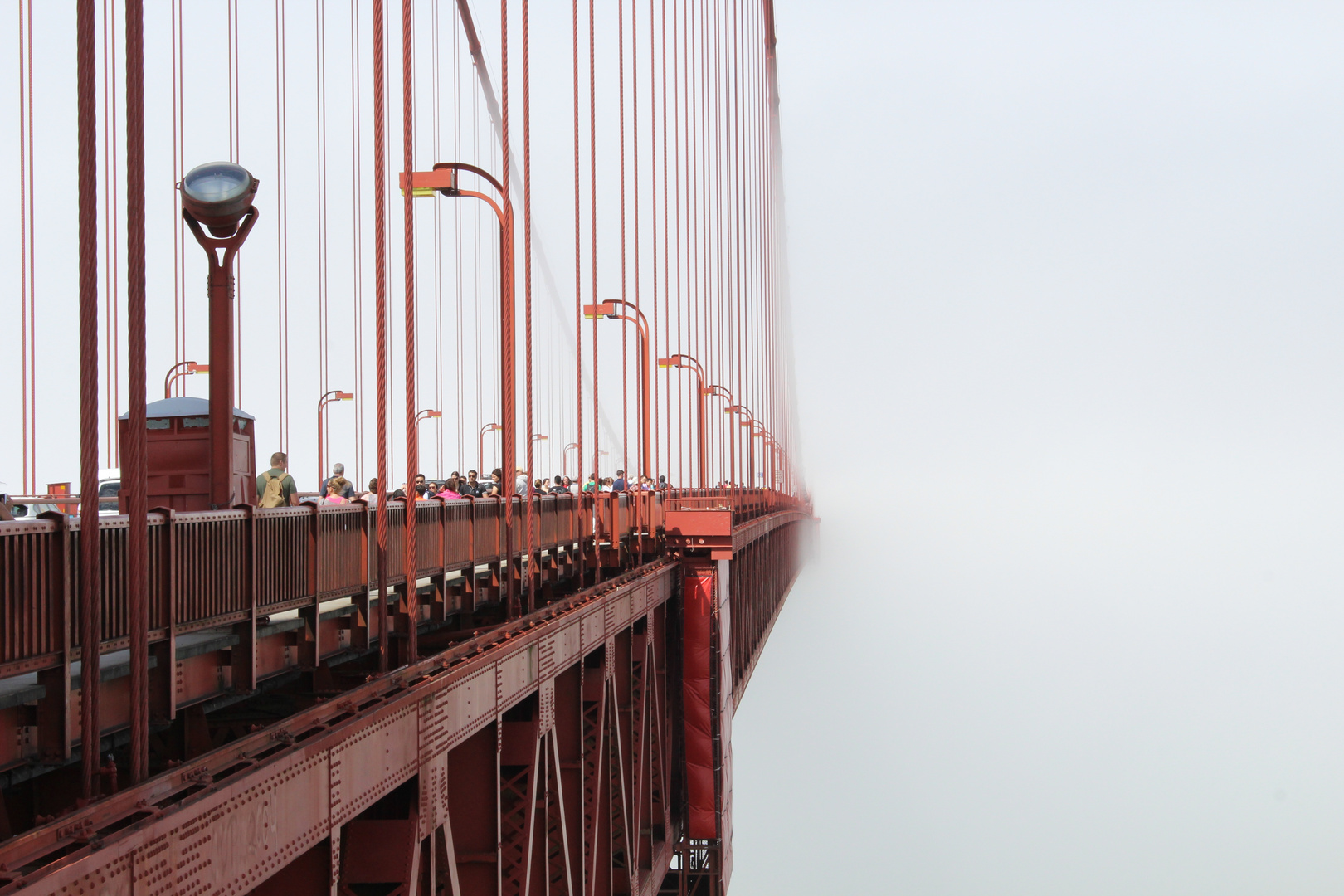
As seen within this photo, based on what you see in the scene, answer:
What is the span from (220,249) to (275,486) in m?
1.81

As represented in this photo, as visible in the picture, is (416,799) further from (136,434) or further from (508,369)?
(508,369)

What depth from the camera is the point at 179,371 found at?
15820 mm

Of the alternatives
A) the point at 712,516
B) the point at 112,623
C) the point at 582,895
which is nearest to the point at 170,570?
the point at 112,623

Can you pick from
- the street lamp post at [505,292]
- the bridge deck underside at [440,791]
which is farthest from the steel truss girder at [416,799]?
the street lamp post at [505,292]

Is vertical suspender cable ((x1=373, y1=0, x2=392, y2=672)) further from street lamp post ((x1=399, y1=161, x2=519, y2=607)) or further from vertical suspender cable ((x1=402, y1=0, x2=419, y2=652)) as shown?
street lamp post ((x1=399, y1=161, x2=519, y2=607))

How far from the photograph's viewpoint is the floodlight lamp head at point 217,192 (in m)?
6.56

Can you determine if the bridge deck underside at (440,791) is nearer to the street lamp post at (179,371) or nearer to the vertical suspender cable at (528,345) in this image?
the vertical suspender cable at (528,345)

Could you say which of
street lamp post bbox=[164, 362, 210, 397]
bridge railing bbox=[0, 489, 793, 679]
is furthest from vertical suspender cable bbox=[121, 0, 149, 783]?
street lamp post bbox=[164, 362, 210, 397]

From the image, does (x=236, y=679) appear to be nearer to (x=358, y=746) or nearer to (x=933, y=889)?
(x=358, y=746)

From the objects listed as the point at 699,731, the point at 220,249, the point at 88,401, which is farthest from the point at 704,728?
the point at 88,401

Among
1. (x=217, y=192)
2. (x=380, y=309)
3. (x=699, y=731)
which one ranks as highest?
(x=217, y=192)

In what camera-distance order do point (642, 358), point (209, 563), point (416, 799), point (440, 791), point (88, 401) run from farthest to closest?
point (642, 358) → point (440, 791) → point (416, 799) → point (209, 563) → point (88, 401)

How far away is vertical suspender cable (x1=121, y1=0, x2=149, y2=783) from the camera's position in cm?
408

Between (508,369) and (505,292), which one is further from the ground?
(505,292)
